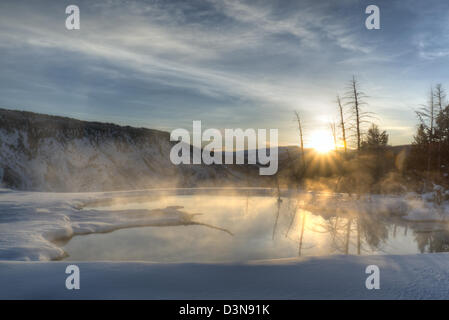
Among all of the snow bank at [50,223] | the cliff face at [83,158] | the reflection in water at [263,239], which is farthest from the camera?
the cliff face at [83,158]

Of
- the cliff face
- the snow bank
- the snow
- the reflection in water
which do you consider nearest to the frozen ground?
the snow

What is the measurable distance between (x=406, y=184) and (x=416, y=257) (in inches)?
819

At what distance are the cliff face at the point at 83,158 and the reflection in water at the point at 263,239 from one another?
30527mm

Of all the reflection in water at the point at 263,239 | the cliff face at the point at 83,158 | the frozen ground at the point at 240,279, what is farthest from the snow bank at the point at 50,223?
the cliff face at the point at 83,158

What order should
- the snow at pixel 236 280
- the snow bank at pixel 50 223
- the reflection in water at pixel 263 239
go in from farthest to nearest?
1. the reflection in water at pixel 263 239
2. the snow bank at pixel 50 223
3. the snow at pixel 236 280

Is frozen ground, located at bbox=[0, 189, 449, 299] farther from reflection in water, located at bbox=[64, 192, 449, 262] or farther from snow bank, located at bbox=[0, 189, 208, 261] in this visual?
reflection in water, located at bbox=[64, 192, 449, 262]

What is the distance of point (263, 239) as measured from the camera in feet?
31.2

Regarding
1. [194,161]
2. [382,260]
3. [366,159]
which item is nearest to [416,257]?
[382,260]

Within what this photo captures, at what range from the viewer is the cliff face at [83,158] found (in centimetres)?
3638

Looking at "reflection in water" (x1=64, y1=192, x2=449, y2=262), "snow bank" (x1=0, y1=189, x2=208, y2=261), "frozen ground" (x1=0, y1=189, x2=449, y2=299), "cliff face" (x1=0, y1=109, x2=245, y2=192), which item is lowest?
"reflection in water" (x1=64, y1=192, x2=449, y2=262)

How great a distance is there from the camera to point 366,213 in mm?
14828

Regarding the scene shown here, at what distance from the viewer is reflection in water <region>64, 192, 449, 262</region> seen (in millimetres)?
7855

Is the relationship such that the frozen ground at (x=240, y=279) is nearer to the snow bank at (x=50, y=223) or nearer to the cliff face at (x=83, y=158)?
the snow bank at (x=50, y=223)

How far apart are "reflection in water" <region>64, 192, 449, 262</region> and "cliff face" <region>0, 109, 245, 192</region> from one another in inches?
1202
